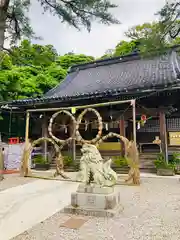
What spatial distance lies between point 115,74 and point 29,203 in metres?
10.2

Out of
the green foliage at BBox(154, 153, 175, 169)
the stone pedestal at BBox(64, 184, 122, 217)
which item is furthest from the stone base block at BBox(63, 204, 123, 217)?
the green foliage at BBox(154, 153, 175, 169)

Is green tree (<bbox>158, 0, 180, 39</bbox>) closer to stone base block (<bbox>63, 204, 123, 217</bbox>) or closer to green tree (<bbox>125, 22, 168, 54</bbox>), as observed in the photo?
green tree (<bbox>125, 22, 168, 54</bbox>)

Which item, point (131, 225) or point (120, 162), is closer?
point (131, 225)

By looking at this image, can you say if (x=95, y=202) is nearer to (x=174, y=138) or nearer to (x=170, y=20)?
(x=170, y=20)

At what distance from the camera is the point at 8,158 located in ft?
33.7

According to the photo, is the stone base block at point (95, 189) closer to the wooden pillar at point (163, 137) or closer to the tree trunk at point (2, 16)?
the tree trunk at point (2, 16)

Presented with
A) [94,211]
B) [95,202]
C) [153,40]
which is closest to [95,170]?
[95,202]

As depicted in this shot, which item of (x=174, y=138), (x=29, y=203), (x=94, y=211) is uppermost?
(x=174, y=138)

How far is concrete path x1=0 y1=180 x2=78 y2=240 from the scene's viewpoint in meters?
3.86

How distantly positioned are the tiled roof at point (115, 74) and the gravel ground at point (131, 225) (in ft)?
17.4

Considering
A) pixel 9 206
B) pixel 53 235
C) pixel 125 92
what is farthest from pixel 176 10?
pixel 9 206

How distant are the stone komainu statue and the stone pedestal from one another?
0.14 m

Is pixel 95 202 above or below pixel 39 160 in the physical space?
below

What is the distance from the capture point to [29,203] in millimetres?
5215
